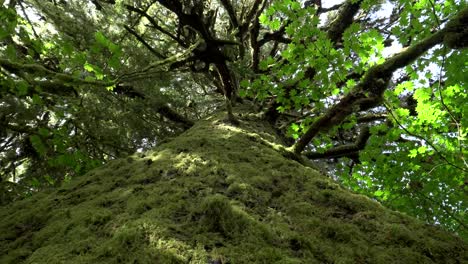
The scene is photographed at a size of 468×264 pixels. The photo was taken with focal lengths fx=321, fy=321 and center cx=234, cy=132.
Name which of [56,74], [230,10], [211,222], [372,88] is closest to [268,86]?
[230,10]

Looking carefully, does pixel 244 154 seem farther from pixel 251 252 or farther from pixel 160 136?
pixel 160 136

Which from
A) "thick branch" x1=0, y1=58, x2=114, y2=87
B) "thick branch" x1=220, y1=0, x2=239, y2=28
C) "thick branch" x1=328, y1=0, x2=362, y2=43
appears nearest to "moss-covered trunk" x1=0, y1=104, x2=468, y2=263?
"thick branch" x1=0, y1=58, x2=114, y2=87

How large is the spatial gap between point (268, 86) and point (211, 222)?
156 inches

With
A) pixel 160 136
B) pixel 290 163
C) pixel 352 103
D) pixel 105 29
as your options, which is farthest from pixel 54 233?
pixel 105 29

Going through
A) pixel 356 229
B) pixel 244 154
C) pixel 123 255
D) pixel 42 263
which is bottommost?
pixel 42 263

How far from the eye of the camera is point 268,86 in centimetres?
550

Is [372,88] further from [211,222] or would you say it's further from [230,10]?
[230,10]

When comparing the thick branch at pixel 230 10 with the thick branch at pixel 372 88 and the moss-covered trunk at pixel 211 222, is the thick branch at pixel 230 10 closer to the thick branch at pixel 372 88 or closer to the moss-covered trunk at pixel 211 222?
the thick branch at pixel 372 88

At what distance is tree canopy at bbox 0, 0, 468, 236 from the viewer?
129 inches

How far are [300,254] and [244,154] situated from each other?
164 cm

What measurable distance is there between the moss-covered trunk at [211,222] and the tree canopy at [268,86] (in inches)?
40.0

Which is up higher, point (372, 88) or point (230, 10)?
point (230, 10)

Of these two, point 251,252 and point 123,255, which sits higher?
point 251,252

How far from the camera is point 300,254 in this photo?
166 cm
